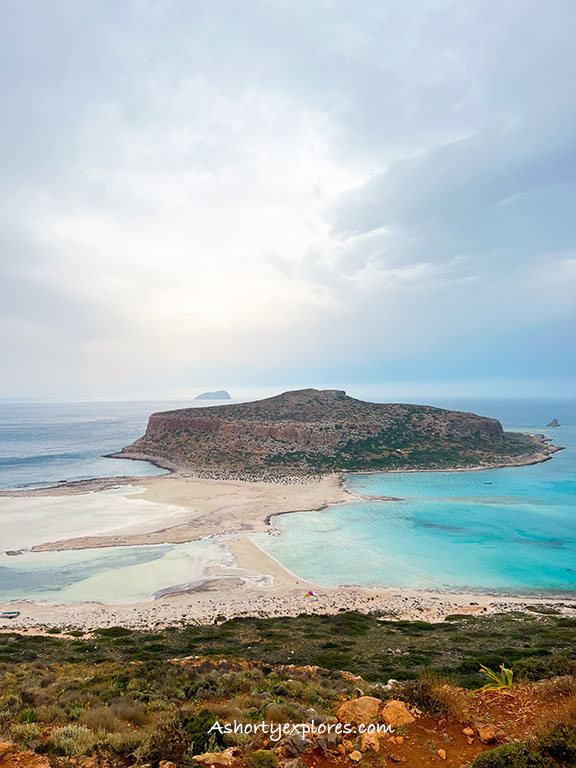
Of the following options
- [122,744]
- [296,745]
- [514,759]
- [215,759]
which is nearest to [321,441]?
[296,745]

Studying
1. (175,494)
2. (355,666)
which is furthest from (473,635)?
(175,494)

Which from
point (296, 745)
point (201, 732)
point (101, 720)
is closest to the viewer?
point (296, 745)

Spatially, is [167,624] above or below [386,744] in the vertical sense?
below

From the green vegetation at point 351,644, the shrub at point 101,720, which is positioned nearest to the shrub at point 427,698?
the green vegetation at point 351,644

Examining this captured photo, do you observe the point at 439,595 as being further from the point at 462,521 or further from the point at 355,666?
the point at 462,521

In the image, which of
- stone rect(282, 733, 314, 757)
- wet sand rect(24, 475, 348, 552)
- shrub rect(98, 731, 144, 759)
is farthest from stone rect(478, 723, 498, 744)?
wet sand rect(24, 475, 348, 552)

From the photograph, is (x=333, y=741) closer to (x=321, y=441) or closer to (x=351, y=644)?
(x=351, y=644)
